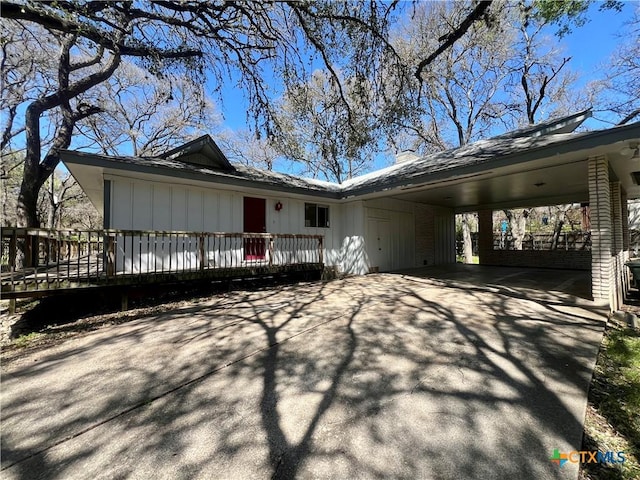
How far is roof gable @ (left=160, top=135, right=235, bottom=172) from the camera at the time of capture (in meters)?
8.48

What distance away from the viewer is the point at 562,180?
835cm

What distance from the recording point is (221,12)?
6465 mm

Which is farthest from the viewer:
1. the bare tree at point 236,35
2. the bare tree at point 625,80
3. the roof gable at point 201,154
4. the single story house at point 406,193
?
the bare tree at point 625,80

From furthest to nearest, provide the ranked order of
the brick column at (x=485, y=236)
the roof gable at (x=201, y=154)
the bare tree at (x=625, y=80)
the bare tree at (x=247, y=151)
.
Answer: the bare tree at (x=247, y=151)
the brick column at (x=485, y=236)
the bare tree at (x=625, y=80)
the roof gable at (x=201, y=154)

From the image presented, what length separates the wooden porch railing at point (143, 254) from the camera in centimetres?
507

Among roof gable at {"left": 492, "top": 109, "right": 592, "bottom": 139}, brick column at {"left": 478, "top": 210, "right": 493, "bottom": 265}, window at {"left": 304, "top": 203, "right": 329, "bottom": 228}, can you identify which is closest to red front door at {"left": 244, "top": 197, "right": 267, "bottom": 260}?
window at {"left": 304, "top": 203, "right": 329, "bottom": 228}

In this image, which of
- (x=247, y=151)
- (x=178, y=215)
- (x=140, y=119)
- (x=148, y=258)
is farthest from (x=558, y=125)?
(x=140, y=119)

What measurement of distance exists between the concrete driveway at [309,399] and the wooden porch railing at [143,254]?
154 cm

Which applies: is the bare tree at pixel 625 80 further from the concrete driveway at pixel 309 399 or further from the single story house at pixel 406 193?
the concrete driveway at pixel 309 399

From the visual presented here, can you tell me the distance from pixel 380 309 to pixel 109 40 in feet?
27.3

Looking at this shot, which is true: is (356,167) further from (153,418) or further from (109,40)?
(153,418)

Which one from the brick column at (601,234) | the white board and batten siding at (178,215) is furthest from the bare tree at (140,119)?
the brick column at (601,234)

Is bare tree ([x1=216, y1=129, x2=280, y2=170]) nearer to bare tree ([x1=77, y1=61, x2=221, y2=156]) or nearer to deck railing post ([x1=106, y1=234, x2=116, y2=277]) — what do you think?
bare tree ([x1=77, y1=61, x2=221, y2=156])

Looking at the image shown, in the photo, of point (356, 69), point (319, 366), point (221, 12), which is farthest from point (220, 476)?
point (221, 12)
